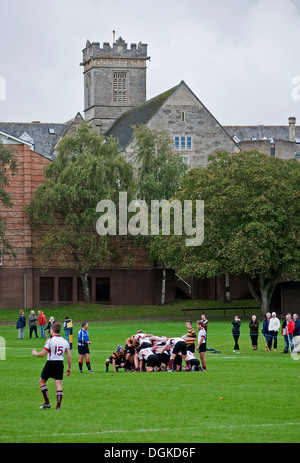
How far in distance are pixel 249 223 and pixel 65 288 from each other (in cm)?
2205

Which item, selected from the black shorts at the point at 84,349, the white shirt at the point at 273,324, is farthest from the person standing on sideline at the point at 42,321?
the black shorts at the point at 84,349

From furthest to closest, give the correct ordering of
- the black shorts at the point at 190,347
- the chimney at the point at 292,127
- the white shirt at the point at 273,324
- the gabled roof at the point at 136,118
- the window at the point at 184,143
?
the chimney at the point at 292,127
the window at the point at 184,143
the gabled roof at the point at 136,118
the white shirt at the point at 273,324
the black shorts at the point at 190,347

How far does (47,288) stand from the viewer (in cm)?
7962

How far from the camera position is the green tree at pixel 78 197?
2938 inches

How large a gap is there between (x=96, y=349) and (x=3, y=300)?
111 feet

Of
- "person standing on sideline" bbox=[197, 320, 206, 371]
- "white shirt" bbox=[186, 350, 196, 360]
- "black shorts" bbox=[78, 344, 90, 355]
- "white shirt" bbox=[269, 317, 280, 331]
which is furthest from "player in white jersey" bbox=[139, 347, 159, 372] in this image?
"white shirt" bbox=[269, 317, 280, 331]

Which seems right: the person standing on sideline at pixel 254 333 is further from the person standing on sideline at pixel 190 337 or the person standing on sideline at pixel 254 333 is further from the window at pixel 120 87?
the window at pixel 120 87

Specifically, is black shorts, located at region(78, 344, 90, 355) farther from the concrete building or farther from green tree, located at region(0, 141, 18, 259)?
green tree, located at region(0, 141, 18, 259)

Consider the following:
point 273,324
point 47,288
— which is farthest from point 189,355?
point 47,288

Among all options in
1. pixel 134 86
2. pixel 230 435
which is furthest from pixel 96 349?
pixel 134 86

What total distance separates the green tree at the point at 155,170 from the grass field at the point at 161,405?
1585 inches

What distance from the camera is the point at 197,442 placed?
17.4m

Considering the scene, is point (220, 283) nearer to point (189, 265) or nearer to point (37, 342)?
point (189, 265)

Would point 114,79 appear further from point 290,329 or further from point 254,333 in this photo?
point 290,329
